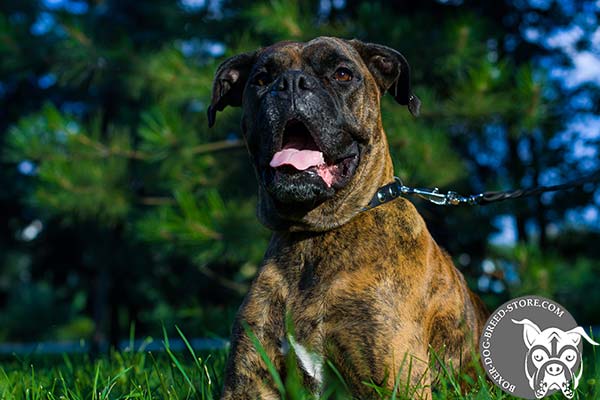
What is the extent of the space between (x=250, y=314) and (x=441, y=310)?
0.78m

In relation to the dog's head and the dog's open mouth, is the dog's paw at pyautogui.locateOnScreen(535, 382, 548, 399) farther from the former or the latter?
the dog's open mouth

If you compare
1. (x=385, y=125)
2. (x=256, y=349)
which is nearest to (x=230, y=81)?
(x=256, y=349)

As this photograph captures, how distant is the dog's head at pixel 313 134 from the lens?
2848mm

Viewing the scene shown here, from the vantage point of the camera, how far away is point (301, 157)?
290cm

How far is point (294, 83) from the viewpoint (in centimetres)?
287

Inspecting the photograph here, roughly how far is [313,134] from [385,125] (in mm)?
4257

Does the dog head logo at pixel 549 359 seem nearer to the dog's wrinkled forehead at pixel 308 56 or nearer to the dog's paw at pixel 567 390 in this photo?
the dog's paw at pixel 567 390

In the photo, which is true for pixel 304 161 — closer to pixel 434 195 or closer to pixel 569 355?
pixel 434 195

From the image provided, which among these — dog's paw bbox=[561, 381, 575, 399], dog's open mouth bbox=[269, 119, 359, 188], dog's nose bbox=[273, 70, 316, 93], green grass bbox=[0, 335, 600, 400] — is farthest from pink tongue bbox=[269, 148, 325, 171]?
dog's paw bbox=[561, 381, 575, 399]

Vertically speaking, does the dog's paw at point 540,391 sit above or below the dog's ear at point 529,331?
below

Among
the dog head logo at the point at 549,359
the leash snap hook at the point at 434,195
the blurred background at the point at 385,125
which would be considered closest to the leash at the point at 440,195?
the leash snap hook at the point at 434,195

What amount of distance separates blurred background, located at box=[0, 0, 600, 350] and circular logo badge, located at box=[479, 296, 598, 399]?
377cm

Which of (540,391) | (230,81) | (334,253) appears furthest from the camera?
(230,81)

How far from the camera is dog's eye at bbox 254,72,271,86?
3182 millimetres
